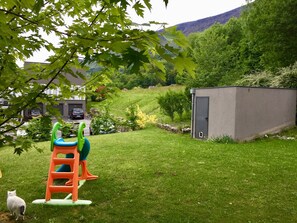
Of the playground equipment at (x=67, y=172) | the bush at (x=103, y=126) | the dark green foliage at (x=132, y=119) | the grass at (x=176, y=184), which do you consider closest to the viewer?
the grass at (x=176, y=184)

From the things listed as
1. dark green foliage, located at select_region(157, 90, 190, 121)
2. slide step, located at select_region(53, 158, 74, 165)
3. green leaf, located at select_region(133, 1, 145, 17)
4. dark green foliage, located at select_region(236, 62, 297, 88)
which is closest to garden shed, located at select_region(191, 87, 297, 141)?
dark green foliage, located at select_region(236, 62, 297, 88)

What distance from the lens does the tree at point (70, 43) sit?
1.92 m

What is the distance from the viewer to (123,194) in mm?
6008

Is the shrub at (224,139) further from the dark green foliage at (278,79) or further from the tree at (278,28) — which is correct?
the tree at (278,28)

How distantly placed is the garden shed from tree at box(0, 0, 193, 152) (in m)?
9.19

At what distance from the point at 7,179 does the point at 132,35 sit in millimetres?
7028

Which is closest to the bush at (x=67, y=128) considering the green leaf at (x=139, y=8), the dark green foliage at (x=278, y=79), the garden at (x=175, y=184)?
the garden at (x=175, y=184)

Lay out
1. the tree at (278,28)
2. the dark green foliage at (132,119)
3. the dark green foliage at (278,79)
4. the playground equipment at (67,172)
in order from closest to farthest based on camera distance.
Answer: the playground equipment at (67,172) < the dark green foliage at (278,79) < the tree at (278,28) < the dark green foliage at (132,119)

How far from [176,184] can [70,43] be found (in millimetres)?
4804

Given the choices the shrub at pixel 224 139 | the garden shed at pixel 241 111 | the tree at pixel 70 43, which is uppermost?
the tree at pixel 70 43

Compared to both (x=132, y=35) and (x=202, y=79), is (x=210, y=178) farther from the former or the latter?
(x=202, y=79)

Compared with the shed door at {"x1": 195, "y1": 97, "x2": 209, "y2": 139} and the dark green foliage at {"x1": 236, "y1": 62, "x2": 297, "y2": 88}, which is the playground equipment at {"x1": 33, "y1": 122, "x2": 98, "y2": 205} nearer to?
the shed door at {"x1": 195, "y1": 97, "x2": 209, "y2": 139}

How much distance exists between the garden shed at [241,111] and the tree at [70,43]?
30.2 feet

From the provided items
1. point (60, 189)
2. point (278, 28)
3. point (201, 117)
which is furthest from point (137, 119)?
point (60, 189)
